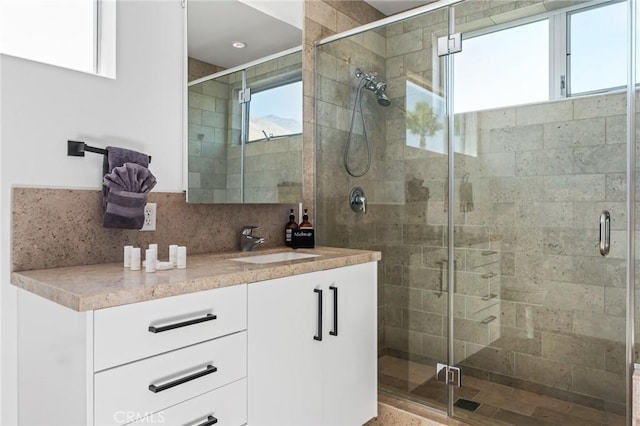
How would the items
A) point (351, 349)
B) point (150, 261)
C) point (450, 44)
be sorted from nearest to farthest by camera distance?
1. point (150, 261)
2. point (351, 349)
3. point (450, 44)

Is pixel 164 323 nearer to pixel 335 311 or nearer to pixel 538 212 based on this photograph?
pixel 335 311

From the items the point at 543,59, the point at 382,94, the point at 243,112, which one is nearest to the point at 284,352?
the point at 243,112

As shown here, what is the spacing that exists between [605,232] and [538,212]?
1.09 ft

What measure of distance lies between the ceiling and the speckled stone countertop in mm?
980

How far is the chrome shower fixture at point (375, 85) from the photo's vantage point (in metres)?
2.53

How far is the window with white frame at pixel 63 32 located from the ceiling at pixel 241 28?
36 cm

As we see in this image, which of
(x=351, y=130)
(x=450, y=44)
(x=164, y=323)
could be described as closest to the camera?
(x=164, y=323)

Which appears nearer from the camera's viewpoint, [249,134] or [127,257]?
[127,257]

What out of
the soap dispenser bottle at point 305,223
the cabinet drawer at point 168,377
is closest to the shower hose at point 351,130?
the soap dispenser bottle at point 305,223

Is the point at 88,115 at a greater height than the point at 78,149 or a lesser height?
greater

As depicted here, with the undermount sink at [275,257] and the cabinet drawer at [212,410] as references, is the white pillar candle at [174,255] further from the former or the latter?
the cabinet drawer at [212,410]

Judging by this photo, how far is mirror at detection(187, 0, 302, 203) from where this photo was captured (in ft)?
6.36

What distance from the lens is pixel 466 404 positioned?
2.12 metres

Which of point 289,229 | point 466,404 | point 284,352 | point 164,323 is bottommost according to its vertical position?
point 466,404
